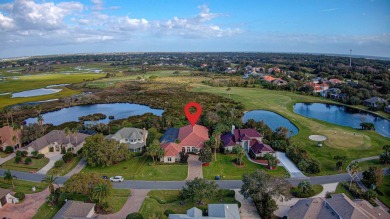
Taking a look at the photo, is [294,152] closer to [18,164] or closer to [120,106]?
[18,164]

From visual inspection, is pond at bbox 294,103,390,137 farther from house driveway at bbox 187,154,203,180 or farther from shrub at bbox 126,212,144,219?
shrub at bbox 126,212,144,219

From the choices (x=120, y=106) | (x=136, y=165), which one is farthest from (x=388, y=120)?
(x=120, y=106)

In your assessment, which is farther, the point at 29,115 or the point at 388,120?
the point at 29,115

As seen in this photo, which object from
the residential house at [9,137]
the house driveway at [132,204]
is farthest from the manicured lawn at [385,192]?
the residential house at [9,137]

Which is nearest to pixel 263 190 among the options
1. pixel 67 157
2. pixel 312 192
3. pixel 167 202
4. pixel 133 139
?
pixel 312 192

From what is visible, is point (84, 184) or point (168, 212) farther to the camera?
point (84, 184)

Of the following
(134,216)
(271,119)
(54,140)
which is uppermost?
(54,140)

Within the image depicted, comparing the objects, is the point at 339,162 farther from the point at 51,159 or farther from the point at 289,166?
the point at 51,159
